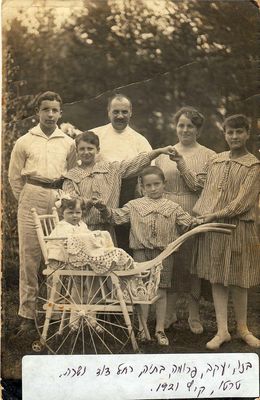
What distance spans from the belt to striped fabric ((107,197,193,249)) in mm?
241

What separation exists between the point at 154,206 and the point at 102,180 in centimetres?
24

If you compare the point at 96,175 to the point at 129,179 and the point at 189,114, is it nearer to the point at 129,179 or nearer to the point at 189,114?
the point at 129,179

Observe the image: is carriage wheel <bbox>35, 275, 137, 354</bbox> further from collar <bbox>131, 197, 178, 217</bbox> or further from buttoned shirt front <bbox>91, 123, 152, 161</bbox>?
buttoned shirt front <bbox>91, 123, 152, 161</bbox>

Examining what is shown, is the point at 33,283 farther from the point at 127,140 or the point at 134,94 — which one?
the point at 134,94

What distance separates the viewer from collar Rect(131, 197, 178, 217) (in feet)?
7.98

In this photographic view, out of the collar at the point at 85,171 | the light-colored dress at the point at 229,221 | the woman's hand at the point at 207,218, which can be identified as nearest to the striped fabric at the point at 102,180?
the collar at the point at 85,171

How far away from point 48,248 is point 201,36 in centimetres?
108

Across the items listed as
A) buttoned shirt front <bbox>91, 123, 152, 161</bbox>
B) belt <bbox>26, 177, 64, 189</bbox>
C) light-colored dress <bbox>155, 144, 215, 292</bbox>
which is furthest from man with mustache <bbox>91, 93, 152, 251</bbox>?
belt <bbox>26, 177, 64, 189</bbox>

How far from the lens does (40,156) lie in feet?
8.00

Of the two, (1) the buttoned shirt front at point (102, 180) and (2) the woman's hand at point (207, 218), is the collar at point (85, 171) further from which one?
(2) the woman's hand at point (207, 218)

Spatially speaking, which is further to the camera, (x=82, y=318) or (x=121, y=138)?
(x=121, y=138)

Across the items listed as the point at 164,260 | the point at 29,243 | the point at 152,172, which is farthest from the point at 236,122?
the point at 29,243

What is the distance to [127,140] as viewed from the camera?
2473mm

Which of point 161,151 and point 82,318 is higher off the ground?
point 161,151
